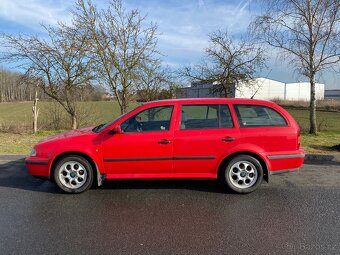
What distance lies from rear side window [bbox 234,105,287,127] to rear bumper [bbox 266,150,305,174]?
1.71ft

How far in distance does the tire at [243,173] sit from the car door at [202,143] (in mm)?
238

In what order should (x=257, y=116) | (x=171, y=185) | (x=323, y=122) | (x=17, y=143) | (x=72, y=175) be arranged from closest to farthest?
1. (x=72, y=175)
2. (x=257, y=116)
3. (x=171, y=185)
4. (x=17, y=143)
5. (x=323, y=122)

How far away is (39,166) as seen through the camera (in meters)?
5.33

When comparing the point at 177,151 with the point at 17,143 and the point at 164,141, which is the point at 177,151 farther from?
the point at 17,143

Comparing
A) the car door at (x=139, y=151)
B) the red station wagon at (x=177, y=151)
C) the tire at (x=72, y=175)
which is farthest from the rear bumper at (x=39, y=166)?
the car door at (x=139, y=151)

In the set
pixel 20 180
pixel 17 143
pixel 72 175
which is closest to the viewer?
pixel 72 175

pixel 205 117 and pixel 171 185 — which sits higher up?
pixel 205 117

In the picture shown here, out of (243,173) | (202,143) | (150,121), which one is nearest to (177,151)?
(202,143)

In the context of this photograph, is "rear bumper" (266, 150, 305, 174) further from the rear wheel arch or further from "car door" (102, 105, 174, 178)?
"car door" (102, 105, 174, 178)

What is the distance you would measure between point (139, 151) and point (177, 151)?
623mm

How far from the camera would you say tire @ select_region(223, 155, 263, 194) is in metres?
5.29

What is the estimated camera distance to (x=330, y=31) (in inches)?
440

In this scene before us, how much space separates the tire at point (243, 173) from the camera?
5289mm

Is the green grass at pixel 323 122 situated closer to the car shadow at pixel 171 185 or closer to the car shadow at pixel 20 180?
the car shadow at pixel 171 185
